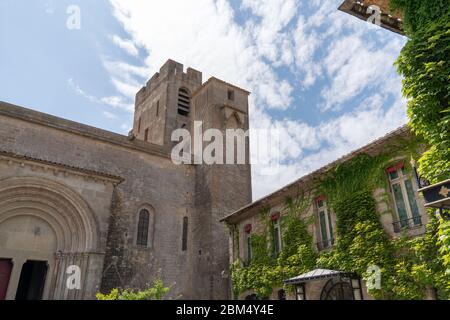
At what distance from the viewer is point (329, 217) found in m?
11.7

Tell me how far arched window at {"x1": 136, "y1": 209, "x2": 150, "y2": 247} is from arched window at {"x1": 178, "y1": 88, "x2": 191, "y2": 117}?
521 inches

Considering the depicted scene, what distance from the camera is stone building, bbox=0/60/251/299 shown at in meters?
14.6

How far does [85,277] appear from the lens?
1427 cm

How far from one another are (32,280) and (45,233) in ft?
8.72

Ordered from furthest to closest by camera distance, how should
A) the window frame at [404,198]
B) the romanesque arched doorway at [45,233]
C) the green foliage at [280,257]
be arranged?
the romanesque arched doorway at [45,233]
the green foliage at [280,257]
the window frame at [404,198]

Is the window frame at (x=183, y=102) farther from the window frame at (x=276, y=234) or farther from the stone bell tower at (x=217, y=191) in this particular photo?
the window frame at (x=276, y=234)

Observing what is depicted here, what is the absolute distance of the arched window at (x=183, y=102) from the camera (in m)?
31.0

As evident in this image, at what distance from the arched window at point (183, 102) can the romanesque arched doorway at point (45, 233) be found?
55.1 ft

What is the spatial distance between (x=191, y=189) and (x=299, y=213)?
10.2 meters

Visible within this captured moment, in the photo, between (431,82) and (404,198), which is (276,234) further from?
(431,82)

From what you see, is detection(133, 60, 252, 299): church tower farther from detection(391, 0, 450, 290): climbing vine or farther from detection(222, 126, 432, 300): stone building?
detection(391, 0, 450, 290): climbing vine

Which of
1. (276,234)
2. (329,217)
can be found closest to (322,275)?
(329,217)

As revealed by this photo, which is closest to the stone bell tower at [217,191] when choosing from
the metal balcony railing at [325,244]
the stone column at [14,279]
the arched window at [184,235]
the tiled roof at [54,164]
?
the arched window at [184,235]
